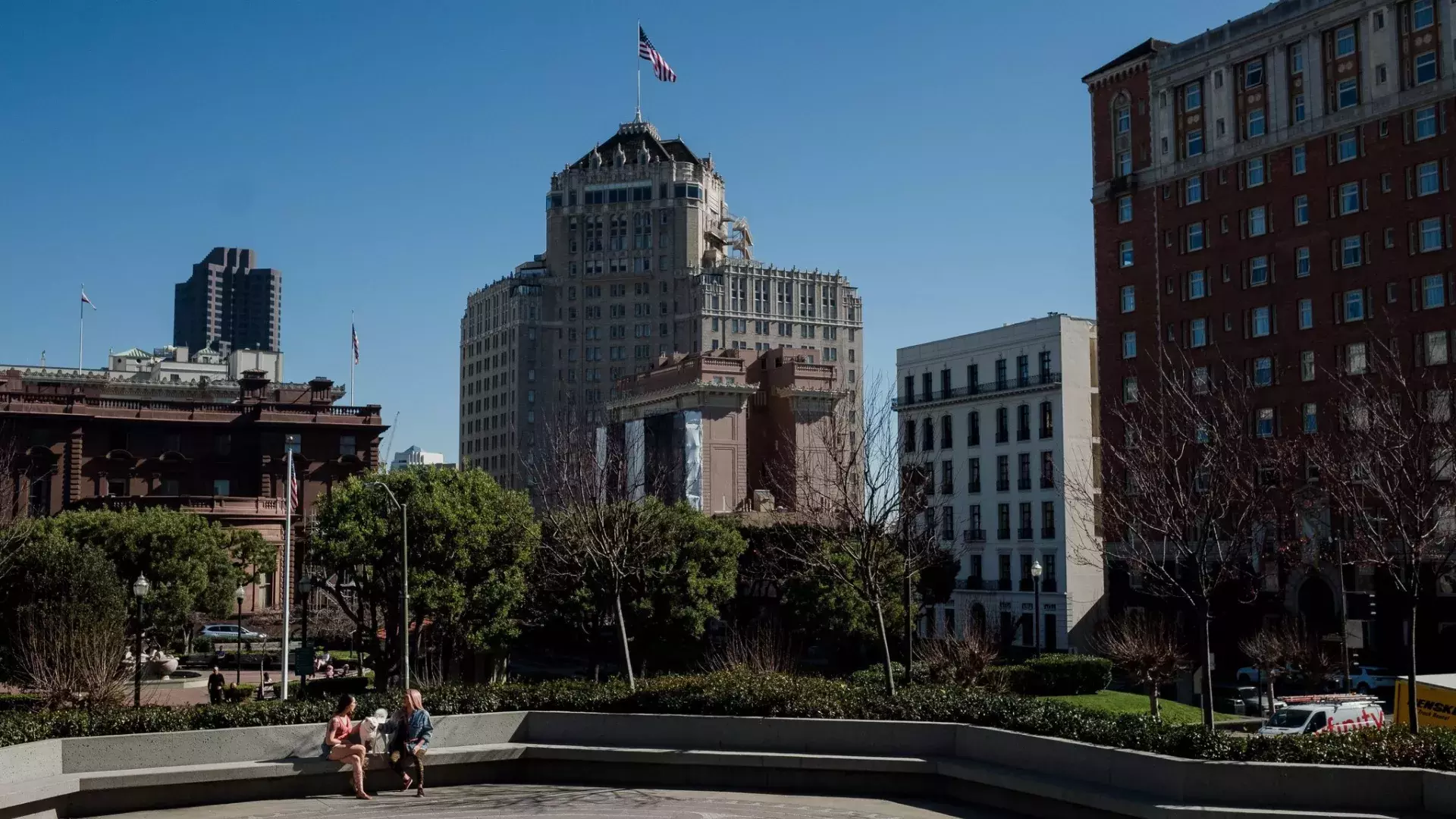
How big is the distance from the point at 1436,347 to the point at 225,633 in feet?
208

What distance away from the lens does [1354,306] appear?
227ft

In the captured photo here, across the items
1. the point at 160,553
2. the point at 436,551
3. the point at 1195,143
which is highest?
the point at 1195,143

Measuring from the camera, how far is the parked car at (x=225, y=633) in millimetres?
75062

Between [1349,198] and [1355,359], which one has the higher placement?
[1349,198]

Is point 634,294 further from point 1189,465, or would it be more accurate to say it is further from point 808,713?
point 808,713

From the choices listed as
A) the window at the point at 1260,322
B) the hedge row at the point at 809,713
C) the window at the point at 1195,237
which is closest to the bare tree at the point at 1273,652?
the window at the point at 1260,322

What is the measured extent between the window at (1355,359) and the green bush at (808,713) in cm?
4964

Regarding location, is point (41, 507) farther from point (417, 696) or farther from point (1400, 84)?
point (1400, 84)

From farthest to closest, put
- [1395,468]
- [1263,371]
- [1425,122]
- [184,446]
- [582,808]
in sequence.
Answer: [184,446], [1263,371], [1425,122], [1395,468], [582,808]

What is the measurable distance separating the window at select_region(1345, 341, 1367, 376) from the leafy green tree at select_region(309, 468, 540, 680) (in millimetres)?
41613

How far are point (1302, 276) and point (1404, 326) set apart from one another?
6.92 meters

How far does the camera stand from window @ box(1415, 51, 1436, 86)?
66.2 meters

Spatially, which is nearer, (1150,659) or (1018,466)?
(1150,659)

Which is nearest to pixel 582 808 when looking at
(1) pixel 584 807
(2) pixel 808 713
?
(1) pixel 584 807
